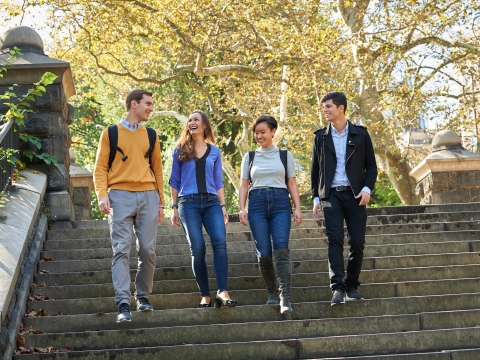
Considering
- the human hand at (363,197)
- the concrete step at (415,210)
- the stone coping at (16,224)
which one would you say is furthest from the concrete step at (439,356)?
the concrete step at (415,210)

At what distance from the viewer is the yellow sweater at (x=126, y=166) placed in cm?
684

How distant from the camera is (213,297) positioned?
749 centimetres

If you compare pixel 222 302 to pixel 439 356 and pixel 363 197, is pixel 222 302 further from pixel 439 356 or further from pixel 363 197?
pixel 439 356

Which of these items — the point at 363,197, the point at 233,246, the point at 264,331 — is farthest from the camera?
the point at 233,246

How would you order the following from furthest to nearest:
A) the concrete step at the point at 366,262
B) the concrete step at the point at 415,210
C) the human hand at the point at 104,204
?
the concrete step at the point at 415,210 → the concrete step at the point at 366,262 → the human hand at the point at 104,204

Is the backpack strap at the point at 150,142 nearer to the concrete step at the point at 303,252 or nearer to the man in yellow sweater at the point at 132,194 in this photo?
the man in yellow sweater at the point at 132,194

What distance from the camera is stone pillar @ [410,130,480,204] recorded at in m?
13.3

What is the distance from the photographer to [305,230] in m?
9.48

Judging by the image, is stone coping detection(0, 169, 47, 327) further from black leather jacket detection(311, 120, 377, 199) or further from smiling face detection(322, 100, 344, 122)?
smiling face detection(322, 100, 344, 122)

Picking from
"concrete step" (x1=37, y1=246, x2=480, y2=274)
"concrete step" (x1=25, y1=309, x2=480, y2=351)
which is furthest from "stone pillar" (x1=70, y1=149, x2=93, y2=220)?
"concrete step" (x1=25, y1=309, x2=480, y2=351)

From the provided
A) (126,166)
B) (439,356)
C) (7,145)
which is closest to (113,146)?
(126,166)

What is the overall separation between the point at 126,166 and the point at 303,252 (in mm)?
2495

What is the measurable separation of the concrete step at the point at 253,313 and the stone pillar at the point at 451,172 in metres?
6.25

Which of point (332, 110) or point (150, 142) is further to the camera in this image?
point (332, 110)
